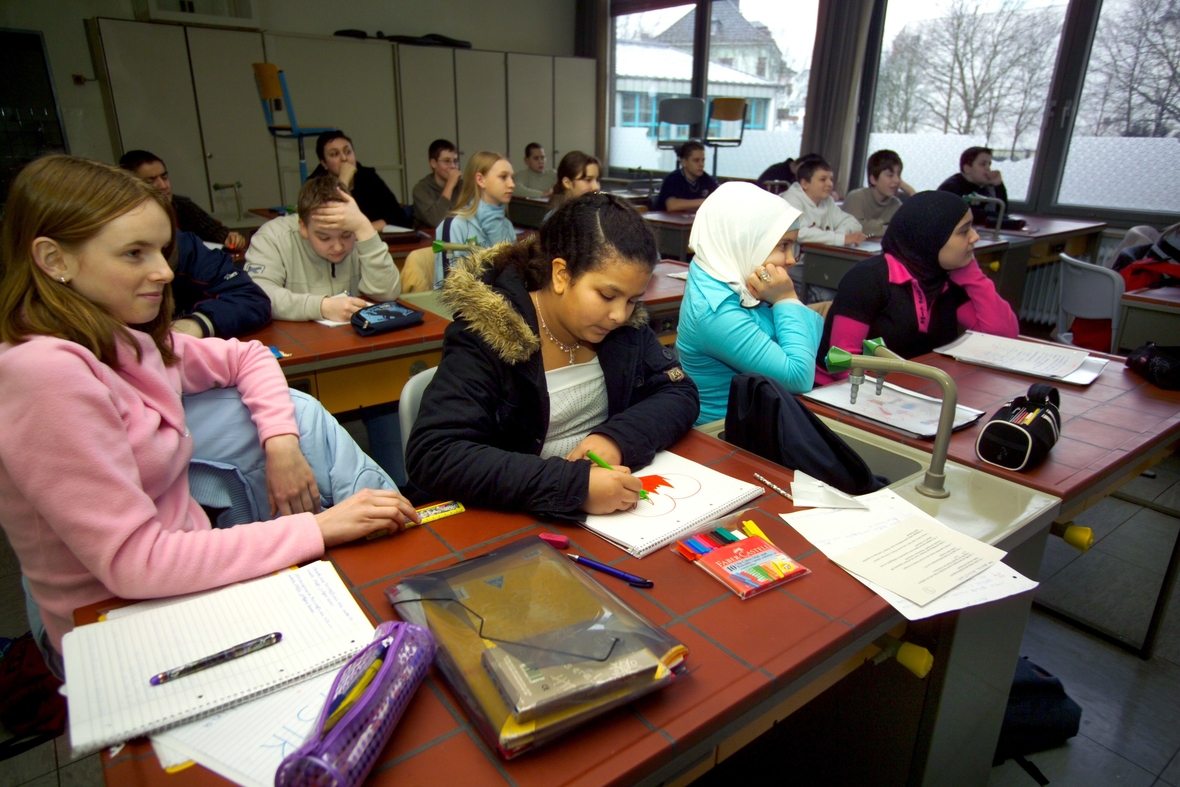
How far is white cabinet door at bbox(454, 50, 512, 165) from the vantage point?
23.2ft

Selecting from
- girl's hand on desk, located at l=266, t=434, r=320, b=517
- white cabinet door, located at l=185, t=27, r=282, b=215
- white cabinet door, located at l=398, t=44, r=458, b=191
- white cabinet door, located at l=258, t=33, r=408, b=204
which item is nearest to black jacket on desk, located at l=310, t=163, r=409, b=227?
white cabinet door, located at l=258, t=33, r=408, b=204

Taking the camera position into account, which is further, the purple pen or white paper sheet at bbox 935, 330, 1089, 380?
white paper sheet at bbox 935, 330, 1089, 380

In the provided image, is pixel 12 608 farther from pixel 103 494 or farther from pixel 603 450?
pixel 603 450

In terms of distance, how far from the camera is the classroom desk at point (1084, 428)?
4.22ft

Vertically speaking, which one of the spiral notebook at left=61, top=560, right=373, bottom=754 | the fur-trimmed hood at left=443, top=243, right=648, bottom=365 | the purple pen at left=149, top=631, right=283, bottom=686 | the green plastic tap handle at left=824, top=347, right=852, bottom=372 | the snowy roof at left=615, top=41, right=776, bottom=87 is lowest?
the spiral notebook at left=61, top=560, right=373, bottom=754

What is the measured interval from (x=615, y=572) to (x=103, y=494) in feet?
2.06

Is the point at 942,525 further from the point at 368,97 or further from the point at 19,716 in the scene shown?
the point at 368,97

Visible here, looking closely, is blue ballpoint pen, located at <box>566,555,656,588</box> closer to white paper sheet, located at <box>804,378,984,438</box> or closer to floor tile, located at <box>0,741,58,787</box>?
white paper sheet, located at <box>804,378,984,438</box>

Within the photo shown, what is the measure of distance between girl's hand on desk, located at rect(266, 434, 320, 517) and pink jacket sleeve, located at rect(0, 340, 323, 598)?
300 mm

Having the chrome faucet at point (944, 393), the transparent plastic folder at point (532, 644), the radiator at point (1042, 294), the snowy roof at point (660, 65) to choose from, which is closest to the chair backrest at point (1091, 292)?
the radiator at point (1042, 294)

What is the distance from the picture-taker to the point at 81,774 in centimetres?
156

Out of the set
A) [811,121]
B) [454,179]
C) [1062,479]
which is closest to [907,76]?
[811,121]

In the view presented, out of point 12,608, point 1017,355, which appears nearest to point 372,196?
point 12,608

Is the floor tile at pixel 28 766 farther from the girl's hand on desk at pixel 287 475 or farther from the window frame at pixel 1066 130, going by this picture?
the window frame at pixel 1066 130
